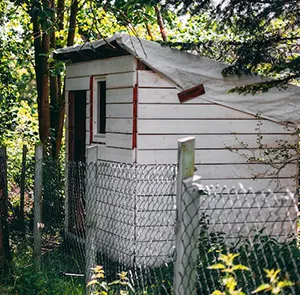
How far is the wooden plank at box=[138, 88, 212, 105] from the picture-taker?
898cm

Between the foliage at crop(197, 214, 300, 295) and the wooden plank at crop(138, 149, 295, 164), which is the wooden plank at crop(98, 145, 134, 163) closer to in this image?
the wooden plank at crop(138, 149, 295, 164)

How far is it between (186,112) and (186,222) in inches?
200

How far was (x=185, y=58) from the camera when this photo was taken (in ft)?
30.6

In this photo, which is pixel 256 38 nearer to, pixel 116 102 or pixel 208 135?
pixel 208 135

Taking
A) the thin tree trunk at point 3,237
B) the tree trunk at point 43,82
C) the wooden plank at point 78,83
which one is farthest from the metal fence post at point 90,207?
the tree trunk at point 43,82

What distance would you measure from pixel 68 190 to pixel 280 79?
3.58 metres

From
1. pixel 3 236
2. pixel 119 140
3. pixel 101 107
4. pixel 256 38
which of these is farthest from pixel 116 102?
pixel 3 236

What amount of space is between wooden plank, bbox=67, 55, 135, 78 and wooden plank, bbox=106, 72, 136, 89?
0.21 feet

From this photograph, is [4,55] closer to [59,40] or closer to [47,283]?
[59,40]

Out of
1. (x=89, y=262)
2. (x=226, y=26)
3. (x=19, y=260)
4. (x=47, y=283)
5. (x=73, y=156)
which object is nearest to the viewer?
(x=89, y=262)

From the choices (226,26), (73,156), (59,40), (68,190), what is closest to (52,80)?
(59,40)

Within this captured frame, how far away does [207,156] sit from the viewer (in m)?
9.29

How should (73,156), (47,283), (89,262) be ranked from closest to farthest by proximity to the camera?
(89,262) → (47,283) → (73,156)

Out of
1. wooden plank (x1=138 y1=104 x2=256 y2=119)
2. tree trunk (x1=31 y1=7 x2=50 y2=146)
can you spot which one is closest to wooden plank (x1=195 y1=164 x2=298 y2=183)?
wooden plank (x1=138 y1=104 x2=256 y2=119)
